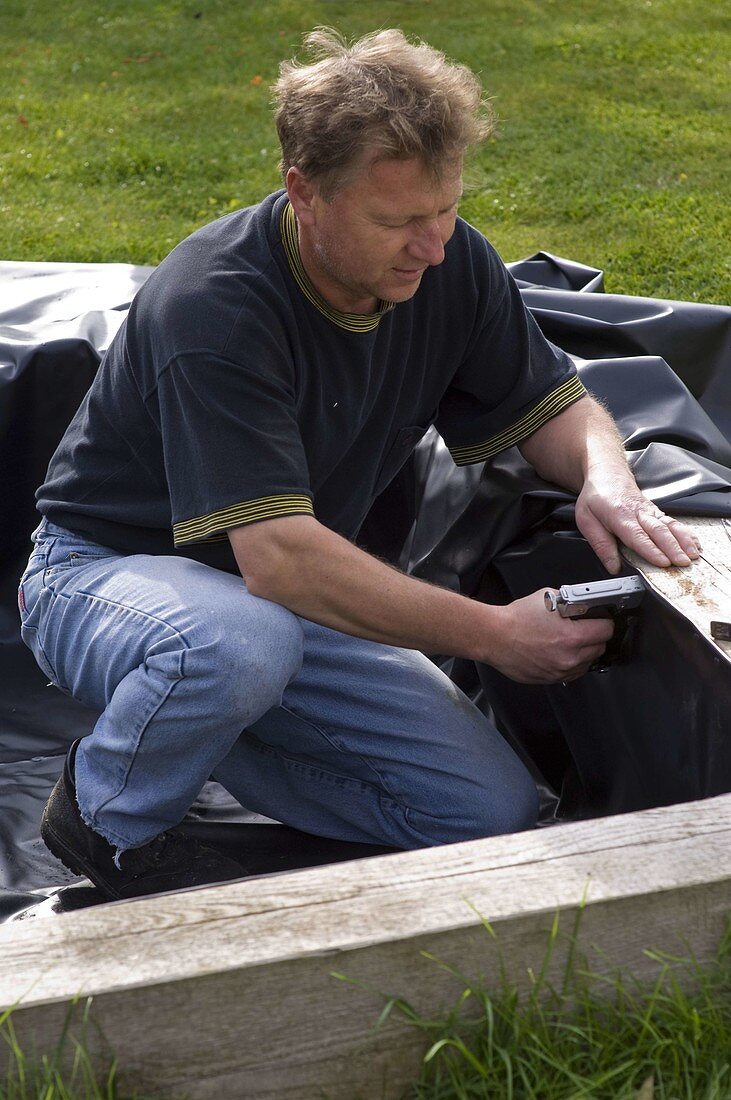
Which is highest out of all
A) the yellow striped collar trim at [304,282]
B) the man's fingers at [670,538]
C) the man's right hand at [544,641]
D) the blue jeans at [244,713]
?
the yellow striped collar trim at [304,282]

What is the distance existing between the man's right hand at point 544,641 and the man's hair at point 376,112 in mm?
733

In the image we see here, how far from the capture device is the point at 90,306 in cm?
299

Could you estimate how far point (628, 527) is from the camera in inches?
79.7

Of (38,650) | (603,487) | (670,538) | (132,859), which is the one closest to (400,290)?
(603,487)

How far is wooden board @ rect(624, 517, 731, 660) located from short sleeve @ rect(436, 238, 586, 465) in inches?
16.4

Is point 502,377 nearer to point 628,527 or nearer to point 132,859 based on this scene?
point 628,527

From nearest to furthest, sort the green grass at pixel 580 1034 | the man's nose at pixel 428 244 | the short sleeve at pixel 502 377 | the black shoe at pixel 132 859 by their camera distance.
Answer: the green grass at pixel 580 1034, the man's nose at pixel 428 244, the black shoe at pixel 132 859, the short sleeve at pixel 502 377

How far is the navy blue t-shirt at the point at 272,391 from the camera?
1882mm

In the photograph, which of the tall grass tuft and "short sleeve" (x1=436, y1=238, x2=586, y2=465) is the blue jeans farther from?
the tall grass tuft

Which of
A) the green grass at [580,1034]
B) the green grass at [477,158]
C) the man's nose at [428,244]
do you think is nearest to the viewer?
the green grass at [580,1034]

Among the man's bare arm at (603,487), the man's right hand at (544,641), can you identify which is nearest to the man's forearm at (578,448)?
the man's bare arm at (603,487)

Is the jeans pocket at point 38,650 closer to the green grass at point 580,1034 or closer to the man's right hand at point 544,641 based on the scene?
the man's right hand at point 544,641

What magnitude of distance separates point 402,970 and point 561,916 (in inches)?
7.4

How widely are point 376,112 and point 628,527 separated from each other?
804 millimetres
